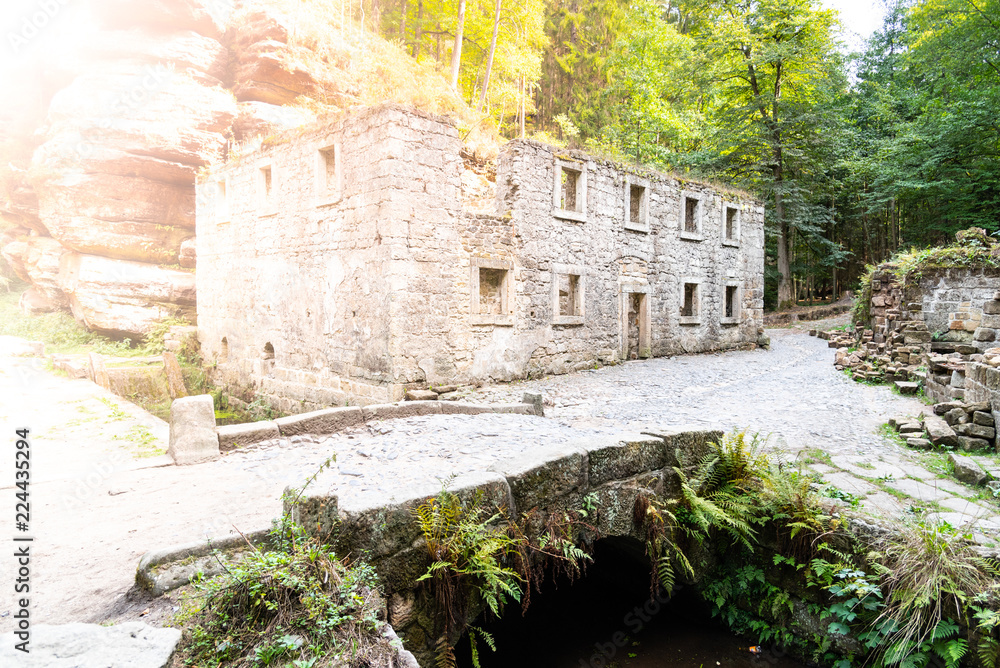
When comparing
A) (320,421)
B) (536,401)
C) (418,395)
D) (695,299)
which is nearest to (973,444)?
(536,401)

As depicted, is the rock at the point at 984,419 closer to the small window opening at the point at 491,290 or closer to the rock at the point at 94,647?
the small window opening at the point at 491,290

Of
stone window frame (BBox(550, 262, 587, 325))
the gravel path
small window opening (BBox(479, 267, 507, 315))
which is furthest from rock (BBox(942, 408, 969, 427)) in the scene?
small window opening (BBox(479, 267, 507, 315))

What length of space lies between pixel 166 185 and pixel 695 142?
922 inches

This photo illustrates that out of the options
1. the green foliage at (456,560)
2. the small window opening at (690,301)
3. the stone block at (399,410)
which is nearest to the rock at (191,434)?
the stone block at (399,410)

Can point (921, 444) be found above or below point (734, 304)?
below

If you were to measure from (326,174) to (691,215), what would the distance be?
11.6 meters

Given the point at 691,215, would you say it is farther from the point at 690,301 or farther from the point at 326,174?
the point at 326,174

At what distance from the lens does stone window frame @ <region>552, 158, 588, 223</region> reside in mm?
12758

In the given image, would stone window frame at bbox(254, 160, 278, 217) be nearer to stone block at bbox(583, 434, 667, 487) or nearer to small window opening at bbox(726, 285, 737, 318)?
stone block at bbox(583, 434, 667, 487)

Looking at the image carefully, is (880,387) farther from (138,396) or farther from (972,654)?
(138,396)

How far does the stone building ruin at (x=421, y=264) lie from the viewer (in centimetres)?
1002

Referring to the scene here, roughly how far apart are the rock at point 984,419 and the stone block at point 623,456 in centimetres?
451

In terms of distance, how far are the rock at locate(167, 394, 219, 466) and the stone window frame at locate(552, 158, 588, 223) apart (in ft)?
30.2

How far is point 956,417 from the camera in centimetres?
657
